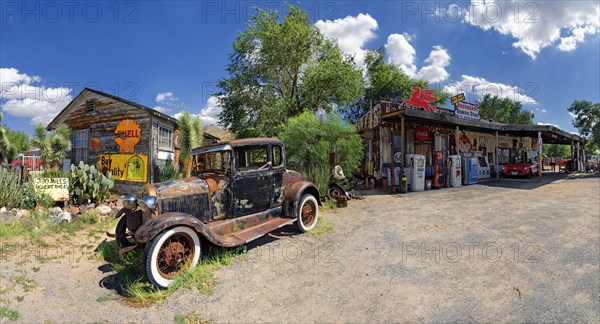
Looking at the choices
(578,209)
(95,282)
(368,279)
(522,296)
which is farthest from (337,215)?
(578,209)

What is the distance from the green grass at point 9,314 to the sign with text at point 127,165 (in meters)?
7.93

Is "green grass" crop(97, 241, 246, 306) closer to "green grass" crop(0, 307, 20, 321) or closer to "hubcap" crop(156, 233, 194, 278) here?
"hubcap" crop(156, 233, 194, 278)

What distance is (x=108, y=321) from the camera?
3.10 meters

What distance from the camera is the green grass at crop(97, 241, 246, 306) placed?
3475mm

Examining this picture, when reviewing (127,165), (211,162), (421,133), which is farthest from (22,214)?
(421,133)

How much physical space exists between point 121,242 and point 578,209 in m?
10.6

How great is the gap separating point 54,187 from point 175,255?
5917 mm

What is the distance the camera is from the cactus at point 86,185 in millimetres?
7926

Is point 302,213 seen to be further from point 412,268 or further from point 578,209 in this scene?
point 578,209

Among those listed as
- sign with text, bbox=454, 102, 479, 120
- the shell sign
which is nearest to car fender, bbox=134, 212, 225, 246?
the shell sign

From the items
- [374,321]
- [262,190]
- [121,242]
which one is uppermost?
[262,190]

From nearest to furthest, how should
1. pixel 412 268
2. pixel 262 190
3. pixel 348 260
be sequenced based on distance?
pixel 412 268 → pixel 348 260 → pixel 262 190

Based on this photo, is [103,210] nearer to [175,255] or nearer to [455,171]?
[175,255]

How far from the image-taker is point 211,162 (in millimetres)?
5215
